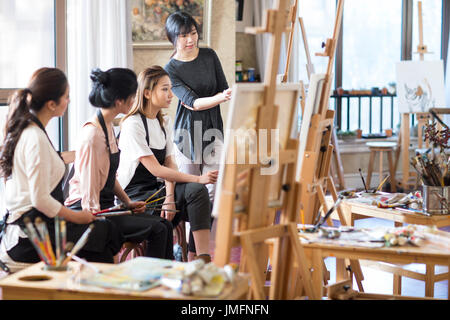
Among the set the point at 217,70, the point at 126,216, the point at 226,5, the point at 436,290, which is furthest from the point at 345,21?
the point at 126,216

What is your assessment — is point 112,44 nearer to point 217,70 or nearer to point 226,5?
point 217,70

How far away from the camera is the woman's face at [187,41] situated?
3.84 metres

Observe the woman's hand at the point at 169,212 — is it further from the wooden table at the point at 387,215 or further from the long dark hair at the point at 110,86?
the wooden table at the point at 387,215

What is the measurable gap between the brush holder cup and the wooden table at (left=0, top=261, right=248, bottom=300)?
1392mm

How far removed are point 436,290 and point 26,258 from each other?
2.27m

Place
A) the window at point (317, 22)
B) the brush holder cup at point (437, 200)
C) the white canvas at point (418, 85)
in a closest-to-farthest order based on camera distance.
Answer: the brush holder cup at point (437, 200) < the white canvas at point (418, 85) < the window at point (317, 22)

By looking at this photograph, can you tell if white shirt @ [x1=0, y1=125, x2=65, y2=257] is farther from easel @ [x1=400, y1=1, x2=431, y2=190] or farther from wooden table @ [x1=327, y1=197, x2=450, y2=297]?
easel @ [x1=400, y1=1, x2=431, y2=190]

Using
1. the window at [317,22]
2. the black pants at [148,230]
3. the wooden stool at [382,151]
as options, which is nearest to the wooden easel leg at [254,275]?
the black pants at [148,230]

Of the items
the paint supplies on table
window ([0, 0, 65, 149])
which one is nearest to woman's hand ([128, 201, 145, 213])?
the paint supplies on table

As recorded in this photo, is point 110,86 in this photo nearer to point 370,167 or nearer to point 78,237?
point 78,237

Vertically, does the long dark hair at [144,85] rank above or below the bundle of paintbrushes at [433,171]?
above

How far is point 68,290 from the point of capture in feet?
6.46

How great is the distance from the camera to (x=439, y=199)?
10.2ft

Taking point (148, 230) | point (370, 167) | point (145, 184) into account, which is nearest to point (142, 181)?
point (145, 184)
